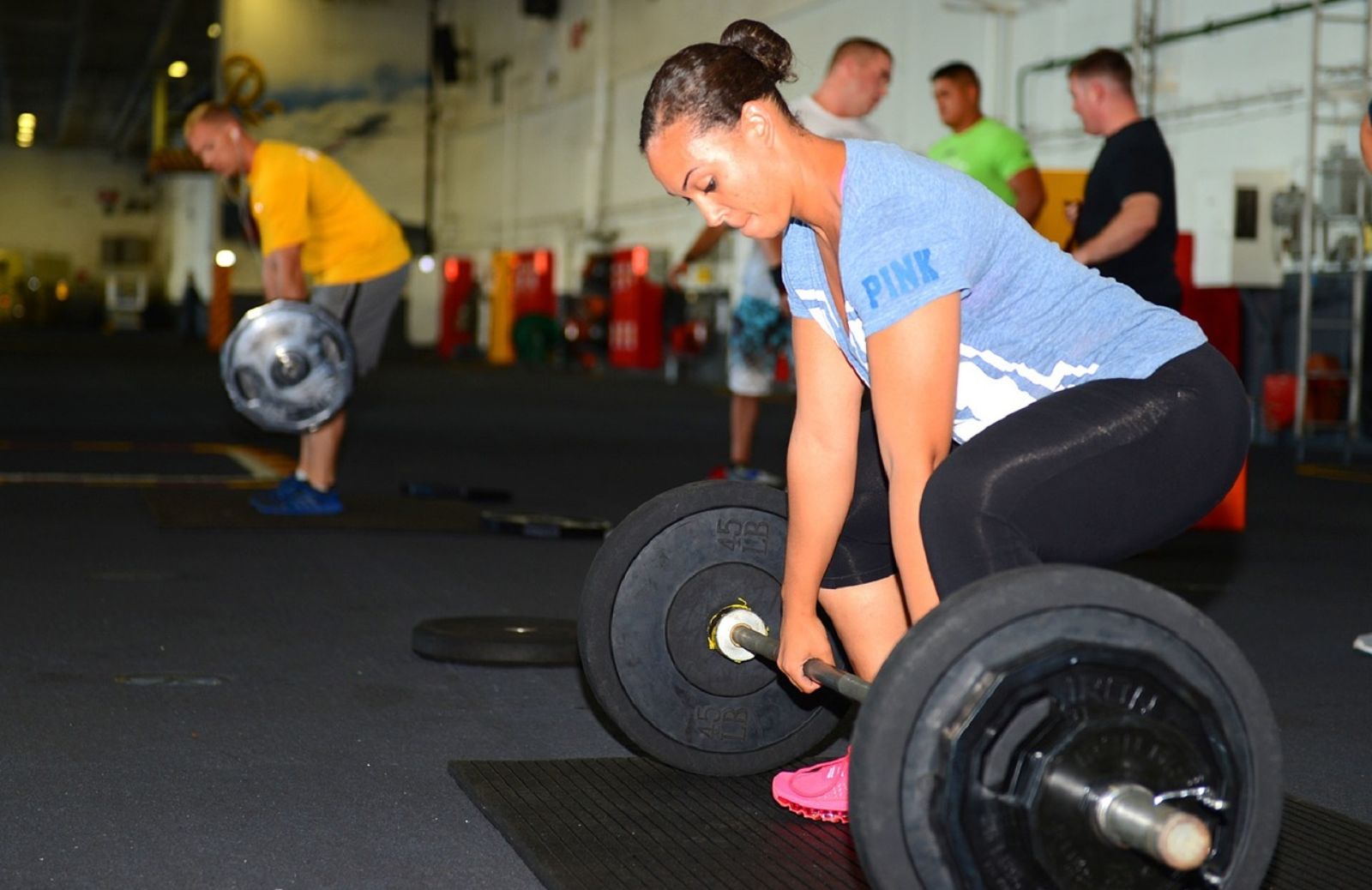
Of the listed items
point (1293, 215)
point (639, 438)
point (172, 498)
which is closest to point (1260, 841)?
point (172, 498)

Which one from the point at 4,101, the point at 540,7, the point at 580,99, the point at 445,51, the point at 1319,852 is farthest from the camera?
the point at 4,101

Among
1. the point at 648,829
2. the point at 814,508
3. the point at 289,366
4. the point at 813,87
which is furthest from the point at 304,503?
the point at 813,87

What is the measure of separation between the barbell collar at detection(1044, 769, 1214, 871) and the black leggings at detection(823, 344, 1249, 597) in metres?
0.24

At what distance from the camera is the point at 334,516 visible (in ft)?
16.7

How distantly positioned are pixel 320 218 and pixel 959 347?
11.8 ft

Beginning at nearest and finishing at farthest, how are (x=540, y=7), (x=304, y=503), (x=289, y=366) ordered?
1. (x=289, y=366)
2. (x=304, y=503)
3. (x=540, y=7)

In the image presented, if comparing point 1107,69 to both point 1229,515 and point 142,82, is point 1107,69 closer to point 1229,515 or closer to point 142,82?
point 1229,515

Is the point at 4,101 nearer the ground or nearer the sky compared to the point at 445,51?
nearer the sky

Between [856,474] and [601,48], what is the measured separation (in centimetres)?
1855

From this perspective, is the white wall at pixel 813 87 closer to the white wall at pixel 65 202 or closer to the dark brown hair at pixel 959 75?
the dark brown hair at pixel 959 75

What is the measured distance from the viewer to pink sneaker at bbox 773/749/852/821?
2154 mm

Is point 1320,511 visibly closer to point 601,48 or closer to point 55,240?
point 601,48

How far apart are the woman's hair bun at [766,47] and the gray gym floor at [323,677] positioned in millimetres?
959

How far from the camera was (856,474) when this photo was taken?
6.77 ft
